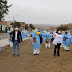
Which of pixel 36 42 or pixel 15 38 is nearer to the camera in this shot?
pixel 15 38

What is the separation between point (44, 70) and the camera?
602cm

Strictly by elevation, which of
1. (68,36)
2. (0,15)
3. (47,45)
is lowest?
(47,45)

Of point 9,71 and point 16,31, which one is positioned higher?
point 16,31

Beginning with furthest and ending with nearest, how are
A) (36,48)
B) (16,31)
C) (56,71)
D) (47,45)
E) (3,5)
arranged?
(3,5), (47,45), (36,48), (16,31), (56,71)

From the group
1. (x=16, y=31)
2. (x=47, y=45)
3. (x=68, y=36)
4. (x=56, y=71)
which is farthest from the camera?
(x=47, y=45)

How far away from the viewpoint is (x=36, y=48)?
382 inches

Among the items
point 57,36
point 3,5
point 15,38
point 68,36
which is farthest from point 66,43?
point 3,5

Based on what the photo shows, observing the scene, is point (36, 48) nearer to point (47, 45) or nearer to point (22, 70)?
point (22, 70)

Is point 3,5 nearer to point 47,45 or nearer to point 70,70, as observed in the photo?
point 47,45

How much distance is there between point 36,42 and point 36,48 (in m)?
0.37

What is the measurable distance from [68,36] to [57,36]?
9.02ft

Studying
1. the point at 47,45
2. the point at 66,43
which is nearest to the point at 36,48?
the point at 66,43

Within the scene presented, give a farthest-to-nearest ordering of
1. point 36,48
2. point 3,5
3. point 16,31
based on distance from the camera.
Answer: point 3,5 < point 36,48 < point 16,31

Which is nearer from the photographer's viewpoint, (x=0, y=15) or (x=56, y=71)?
(x=56, y=71)
